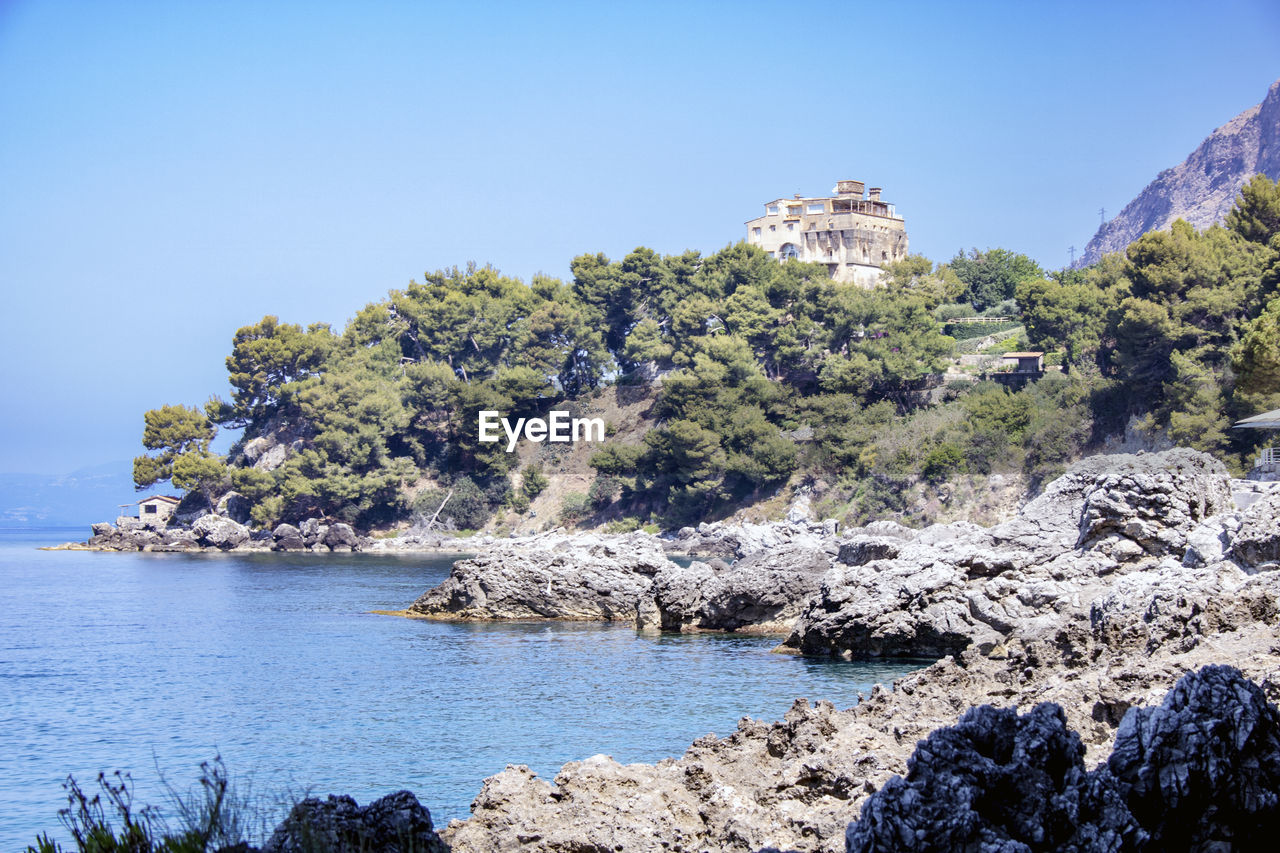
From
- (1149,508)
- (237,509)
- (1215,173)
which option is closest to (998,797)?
(1149,508)

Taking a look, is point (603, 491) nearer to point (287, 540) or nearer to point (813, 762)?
point (287, 540)

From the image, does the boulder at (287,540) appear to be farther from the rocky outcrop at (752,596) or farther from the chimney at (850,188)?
the chimney at (850,188)

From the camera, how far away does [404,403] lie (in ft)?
192

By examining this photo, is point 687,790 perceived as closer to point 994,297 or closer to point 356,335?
point 356,335

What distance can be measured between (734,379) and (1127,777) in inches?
1812

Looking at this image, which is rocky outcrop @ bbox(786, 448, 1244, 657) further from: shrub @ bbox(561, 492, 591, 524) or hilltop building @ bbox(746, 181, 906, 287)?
hilltop building @ bbox(746, 181, 906, 287)

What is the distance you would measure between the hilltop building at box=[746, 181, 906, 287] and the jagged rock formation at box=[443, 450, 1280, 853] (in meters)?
50.0

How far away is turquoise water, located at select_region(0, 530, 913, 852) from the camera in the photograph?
11547mm

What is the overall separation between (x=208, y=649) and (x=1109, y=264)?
1714 inches

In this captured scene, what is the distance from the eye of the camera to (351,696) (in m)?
15.9

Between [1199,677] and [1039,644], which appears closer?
[1199,677]

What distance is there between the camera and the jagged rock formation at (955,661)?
7.31m

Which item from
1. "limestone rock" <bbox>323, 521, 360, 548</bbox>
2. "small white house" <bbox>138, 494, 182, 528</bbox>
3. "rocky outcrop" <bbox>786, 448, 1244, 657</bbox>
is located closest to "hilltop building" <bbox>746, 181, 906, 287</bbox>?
"limestone rock" <bbox>323, 521, 360, 548</bbox>

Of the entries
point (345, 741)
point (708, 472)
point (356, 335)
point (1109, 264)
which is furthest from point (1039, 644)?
point (356, 335)
